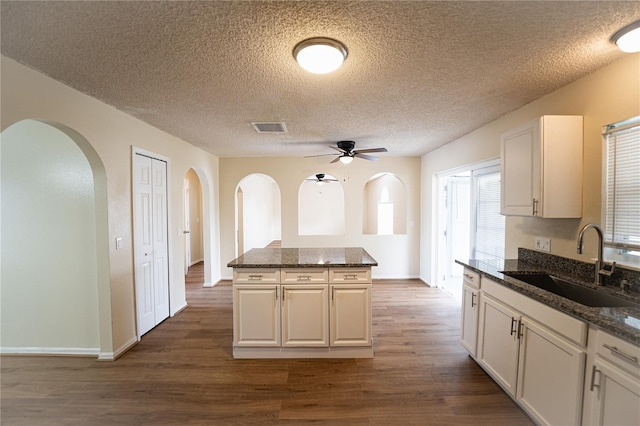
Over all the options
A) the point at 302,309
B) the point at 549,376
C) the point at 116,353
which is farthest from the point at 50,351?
the point at 549,376

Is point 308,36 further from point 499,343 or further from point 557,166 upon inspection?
point 499,343

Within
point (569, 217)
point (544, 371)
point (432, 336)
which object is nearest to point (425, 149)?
point (569, 217)

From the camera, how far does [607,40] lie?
63.3 inches

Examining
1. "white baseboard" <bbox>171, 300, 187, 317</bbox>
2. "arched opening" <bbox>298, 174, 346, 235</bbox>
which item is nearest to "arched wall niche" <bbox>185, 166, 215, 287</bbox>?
"white baseboard" <bbox>171, 300, 187, 317</bbox>

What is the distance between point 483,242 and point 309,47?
3.35 m

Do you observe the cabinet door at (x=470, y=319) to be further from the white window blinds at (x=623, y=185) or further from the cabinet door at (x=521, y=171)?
the white window blinds at (x=623, y=185)

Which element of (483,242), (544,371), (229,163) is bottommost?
(544,371)

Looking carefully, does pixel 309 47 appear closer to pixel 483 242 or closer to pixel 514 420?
pixel 514 420

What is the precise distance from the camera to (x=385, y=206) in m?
8.36

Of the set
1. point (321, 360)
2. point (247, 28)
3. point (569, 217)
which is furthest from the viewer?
point (321, 360)

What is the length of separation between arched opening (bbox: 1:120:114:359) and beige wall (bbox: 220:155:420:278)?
9.29 ft

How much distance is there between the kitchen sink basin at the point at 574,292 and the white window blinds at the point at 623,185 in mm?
379

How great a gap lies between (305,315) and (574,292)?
2217 millimetres

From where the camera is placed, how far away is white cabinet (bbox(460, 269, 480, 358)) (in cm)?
241
